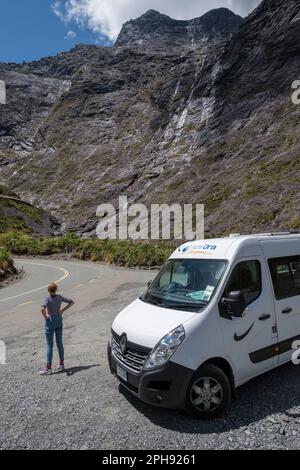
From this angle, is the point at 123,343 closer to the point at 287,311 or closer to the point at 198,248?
the point at 198,248

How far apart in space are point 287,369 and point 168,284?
2632 mm

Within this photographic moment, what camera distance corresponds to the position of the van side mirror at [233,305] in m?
5.64

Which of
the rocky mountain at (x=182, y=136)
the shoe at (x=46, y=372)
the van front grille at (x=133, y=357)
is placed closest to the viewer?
the van front grille at (x=133, y=357)

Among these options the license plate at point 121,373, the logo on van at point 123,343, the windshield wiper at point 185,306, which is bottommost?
the license plate at point 121,373

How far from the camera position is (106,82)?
5084 inches

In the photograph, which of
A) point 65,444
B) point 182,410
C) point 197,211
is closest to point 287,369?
point 182,410

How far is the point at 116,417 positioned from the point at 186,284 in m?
2.28

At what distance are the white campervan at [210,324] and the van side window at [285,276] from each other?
0.02m

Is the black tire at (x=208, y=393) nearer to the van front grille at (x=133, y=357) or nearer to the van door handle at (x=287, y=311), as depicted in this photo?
the van front grille at (x=133, y=357)

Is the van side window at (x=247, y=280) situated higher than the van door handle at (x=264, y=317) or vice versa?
the van side window at (x=247, y=280)

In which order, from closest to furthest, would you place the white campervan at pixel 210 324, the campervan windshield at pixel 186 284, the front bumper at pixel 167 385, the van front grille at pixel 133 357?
the front bumper at pixel 167 385, the white campervan at pixel 210 324, the van front grille at pixel 133 357, the campervan windshield at pixel 186 284

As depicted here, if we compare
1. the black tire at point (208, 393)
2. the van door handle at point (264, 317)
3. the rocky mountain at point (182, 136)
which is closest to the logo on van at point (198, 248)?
the van door handle at point (264, 317)

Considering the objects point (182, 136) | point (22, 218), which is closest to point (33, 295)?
point (22, 218)

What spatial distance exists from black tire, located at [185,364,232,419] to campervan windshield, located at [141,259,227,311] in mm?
908
